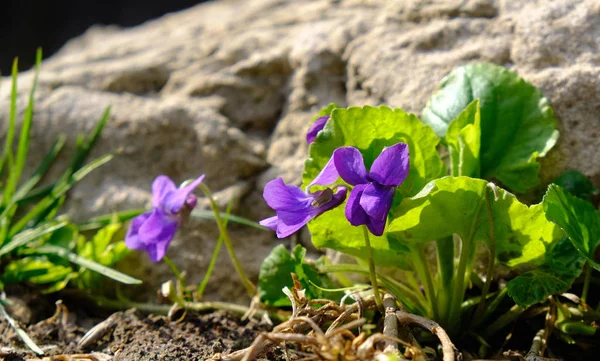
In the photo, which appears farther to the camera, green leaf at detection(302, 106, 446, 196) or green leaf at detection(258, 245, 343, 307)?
green leaf at detection(258, 245, 343, 307)

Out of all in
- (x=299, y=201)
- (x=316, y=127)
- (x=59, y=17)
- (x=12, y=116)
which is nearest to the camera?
(x=299, y=201)

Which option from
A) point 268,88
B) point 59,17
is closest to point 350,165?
point 268,88

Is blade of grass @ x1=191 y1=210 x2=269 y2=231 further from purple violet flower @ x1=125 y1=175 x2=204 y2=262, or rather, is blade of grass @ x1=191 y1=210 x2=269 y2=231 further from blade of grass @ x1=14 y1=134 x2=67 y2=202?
blade of grass @ x1=14 y1=134 x2=67 y2=202

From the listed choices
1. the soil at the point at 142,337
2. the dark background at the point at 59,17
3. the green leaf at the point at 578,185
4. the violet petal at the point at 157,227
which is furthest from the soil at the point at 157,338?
the dark background at the point at 59,17

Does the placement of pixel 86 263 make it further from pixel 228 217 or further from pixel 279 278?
pixel 279 278

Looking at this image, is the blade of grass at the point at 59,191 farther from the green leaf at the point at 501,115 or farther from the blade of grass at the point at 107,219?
the green leaf at the point at 501,115

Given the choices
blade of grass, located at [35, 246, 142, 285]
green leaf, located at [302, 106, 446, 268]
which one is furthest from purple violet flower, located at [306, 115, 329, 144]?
blade of grass, located at [35, 246, 142, 285]
